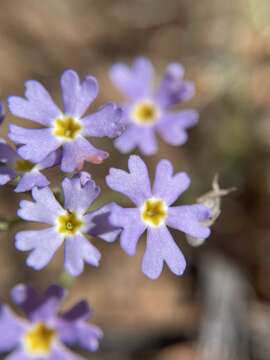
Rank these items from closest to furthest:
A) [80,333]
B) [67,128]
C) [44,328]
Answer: [80,333], [44,328], [67,128]

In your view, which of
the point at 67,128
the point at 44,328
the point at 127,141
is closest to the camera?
the point at 44,328

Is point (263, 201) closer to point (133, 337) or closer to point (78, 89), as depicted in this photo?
point (133, 337)

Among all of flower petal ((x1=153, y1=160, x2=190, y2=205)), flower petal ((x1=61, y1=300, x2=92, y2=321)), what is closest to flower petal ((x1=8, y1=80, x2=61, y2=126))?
flower petal ((x1=153, y1=160, x2=190, y2=205))

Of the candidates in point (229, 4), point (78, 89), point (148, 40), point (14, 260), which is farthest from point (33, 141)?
point (229, 4)

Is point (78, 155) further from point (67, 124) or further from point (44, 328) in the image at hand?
point (44, 328)

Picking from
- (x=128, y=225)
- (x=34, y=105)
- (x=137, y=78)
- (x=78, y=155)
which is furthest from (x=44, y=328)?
(x=137, y=78)

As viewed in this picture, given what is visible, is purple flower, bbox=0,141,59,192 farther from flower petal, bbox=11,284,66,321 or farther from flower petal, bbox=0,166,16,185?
flower petal, bbox=11,284,66,321

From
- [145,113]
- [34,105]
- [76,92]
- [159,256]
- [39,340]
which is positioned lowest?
[39,340]

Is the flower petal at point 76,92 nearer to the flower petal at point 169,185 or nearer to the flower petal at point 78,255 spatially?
the flower petal at point 169,185

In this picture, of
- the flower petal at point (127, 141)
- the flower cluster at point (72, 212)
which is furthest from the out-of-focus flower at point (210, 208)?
the flower petal at point (127, 141)
